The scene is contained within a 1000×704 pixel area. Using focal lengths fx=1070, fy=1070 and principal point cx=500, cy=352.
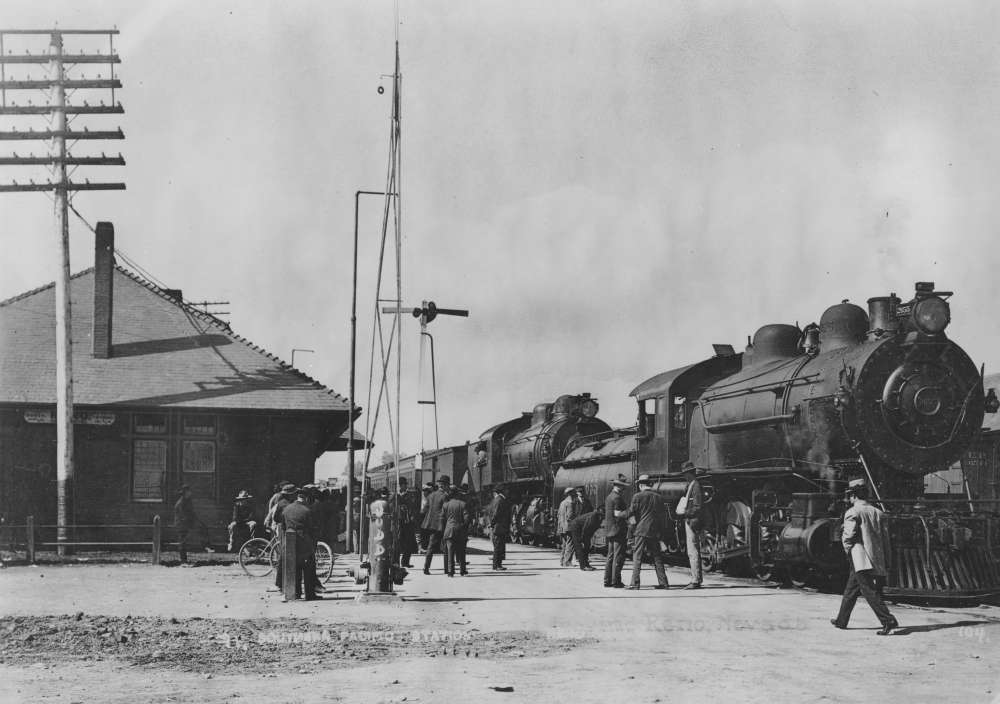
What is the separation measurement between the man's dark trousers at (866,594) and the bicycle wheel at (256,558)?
31.3 ft

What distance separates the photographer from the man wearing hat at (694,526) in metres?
Result: 15.2

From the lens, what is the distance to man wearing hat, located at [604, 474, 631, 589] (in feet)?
50.6

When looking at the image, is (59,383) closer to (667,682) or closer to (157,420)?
(157,420)

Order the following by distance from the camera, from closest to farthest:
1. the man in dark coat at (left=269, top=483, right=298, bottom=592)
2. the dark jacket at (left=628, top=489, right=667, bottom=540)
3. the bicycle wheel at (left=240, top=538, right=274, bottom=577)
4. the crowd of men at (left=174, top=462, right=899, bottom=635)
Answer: the crowd of men at (left=174, top=462, right=899, bottom=635) → the man in dark coat at (left=269, top=483, right=298, bottom=592) → the dark jacket at (left=628, top=489, right=667, bottom=540) → the bicycle wheel at (left=240, top=538, right=274, bottom=577)

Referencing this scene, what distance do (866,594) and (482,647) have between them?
3.86 metres

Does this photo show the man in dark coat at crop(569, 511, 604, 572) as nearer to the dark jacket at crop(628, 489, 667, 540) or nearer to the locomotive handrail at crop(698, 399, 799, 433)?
the locomotive handrail at crop(698, 399, 799, 433)

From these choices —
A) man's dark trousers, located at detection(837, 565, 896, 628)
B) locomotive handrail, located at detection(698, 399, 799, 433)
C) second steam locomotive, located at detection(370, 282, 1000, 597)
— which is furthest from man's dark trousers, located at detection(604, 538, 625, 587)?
man's dark trousers, located at detection(837, 565, 896, 628)

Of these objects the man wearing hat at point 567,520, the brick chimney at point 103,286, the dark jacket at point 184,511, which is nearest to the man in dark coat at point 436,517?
the man wearing hat at point 567,520

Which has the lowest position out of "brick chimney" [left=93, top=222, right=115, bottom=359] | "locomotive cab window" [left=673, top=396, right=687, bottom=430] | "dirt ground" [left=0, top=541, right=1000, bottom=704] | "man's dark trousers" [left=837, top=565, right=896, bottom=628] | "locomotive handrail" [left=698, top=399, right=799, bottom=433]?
"dirt ground" [left=0, top=541, right=1000, bottom=704]

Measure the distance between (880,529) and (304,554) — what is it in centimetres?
683

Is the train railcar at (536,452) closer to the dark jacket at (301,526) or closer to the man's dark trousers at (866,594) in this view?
the dark jacket at (301,526)

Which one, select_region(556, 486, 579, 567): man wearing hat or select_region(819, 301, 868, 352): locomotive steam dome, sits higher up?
select_region(819, 301, 868, 352): locomotive steam dome

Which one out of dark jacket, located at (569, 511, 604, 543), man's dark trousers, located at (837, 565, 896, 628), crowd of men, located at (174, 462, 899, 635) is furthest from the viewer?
dark jacket, located at (569, 511, 604, 543)

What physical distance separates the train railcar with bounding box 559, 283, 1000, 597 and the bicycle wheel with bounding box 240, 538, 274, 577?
7.12m
